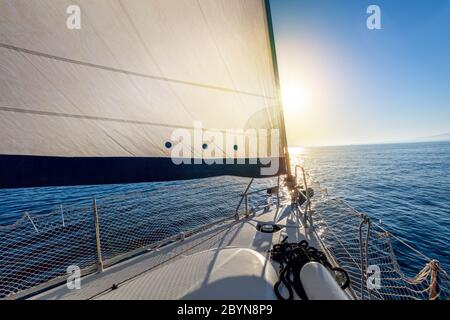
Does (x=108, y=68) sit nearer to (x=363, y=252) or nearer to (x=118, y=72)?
(x=118, y=72)

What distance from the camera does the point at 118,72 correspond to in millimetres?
1788

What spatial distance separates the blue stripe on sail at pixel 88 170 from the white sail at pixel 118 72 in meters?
0.03

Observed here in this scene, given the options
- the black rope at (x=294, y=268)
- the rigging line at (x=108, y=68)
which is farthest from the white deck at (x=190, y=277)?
the rigging line at (x=108, y=68)

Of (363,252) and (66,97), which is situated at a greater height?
(66,97)

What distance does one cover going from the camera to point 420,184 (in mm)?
17047

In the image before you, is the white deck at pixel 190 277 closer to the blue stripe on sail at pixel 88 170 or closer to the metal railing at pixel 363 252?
the blue stripe on sail at pixel 88 170

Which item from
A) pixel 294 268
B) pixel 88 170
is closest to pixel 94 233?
pixel 88 170

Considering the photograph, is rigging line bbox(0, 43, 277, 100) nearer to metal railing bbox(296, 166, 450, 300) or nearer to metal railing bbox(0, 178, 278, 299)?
→ metal railing bbox(0, 178, 278, 299)

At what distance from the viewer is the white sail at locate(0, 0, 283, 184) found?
135 cm

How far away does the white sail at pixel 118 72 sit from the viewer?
53.1 inches

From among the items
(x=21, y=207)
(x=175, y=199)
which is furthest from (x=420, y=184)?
(x=21, y=207)

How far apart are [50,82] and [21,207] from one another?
38.6 feet

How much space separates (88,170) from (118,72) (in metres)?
0.89
